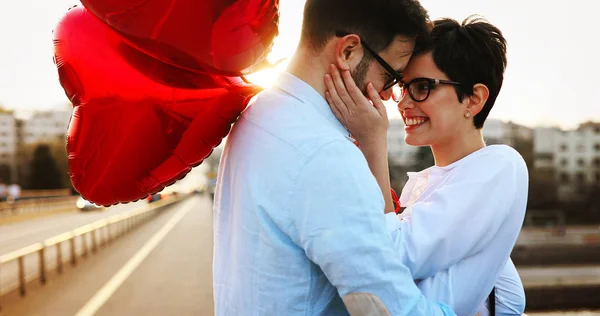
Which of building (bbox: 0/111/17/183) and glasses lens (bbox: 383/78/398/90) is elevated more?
building (bbox: 0/111/17/183)

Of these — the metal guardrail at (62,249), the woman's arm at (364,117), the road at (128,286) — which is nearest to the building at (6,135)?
the metal guardrail at (62,249)

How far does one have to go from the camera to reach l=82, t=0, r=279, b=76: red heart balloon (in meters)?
1.50

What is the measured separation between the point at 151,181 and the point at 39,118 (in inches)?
5494

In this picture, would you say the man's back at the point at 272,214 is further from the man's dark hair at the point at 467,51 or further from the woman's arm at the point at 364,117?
the man's dark hair at the point at 467,51

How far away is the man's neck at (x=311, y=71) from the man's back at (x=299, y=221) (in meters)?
0.05

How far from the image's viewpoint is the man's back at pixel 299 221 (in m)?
1.46

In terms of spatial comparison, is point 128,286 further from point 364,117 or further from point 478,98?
point 364,117

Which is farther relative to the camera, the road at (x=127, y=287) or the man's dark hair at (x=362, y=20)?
the road at (x=127, y=287)

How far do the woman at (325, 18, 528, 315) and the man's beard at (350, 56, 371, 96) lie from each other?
0.07 ft

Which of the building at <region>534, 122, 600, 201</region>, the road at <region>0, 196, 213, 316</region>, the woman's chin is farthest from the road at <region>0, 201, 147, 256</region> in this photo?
the building at <region>534, 122, 600, 201</region>

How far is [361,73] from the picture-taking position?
1.81 meters

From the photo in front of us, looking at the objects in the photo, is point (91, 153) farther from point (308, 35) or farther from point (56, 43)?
point (308, 35)

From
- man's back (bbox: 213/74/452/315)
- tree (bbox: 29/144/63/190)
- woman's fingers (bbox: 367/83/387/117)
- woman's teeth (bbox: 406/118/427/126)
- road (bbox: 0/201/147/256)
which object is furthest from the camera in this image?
tree (bbox: 29/144/63/190)

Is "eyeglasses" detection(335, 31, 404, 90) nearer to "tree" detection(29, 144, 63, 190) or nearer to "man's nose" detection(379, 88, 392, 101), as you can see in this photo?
"man's nose" detection(379, 88, 392, 101)
